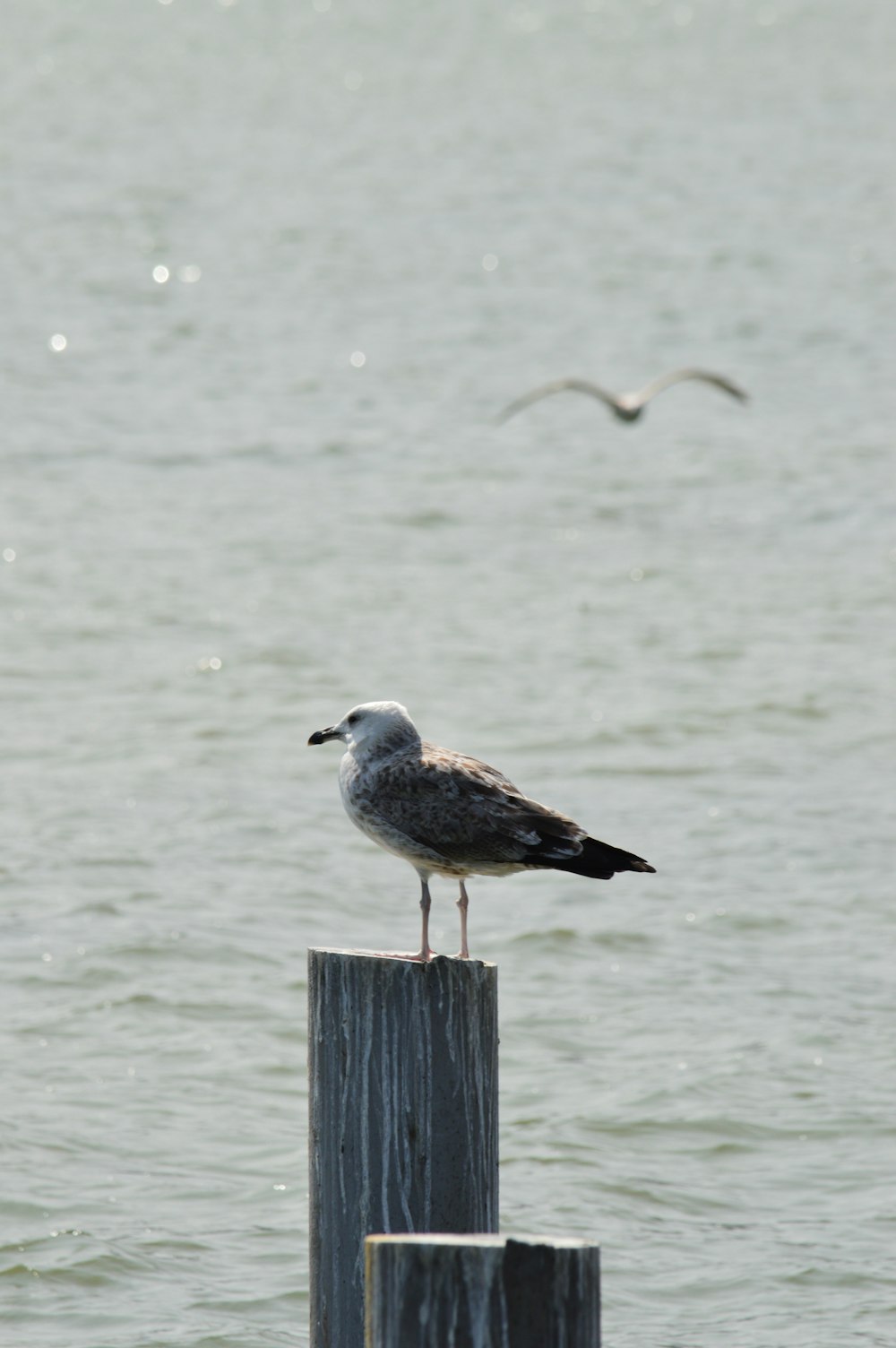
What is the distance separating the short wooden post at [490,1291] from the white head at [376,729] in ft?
5.32

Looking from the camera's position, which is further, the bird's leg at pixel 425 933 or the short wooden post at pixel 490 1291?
the bird's leg at pixel 425 933

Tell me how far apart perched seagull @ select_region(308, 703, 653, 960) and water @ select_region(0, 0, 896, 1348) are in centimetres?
202

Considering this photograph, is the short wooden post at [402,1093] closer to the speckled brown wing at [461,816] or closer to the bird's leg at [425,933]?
the bird's leg at [425,933]

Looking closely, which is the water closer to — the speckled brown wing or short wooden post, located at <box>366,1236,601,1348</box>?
the speckled brown wing

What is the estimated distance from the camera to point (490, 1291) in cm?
345

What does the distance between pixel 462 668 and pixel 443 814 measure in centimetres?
998

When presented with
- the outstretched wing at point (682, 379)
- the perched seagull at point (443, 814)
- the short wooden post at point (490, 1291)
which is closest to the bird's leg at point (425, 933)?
the perched seagull at point (443, 814)

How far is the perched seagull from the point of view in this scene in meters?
4.73

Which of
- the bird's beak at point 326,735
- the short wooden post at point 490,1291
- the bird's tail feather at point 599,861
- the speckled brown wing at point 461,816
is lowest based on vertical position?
the short wooden post at point 490,1291

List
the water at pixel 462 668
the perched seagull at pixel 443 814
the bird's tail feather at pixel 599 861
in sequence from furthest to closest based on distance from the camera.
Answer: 1. the water at pixel 462 668
2. the perched seagull at pixel 443 814
3. the bird's tail feather at pixel 599 861

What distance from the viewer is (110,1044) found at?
8.64m

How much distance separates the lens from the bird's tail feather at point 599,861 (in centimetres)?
459

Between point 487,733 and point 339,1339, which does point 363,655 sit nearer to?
point 487,733

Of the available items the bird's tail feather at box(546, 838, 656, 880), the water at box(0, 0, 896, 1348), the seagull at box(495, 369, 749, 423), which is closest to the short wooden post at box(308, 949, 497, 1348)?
the bird's tail feather at box(546, 838, 656, 880)
